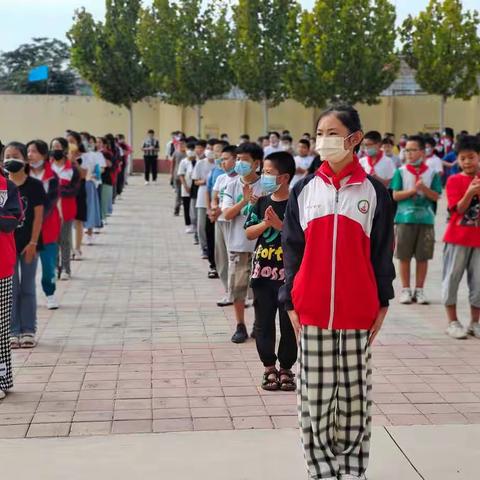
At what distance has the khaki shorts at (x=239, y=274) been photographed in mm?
7738

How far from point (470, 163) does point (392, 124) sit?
104ft

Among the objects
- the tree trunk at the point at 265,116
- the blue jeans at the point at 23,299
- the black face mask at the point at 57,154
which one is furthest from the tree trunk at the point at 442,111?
the blue jeans at the point at 23,299

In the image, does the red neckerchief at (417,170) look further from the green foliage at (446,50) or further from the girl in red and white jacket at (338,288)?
the green foliage at (446,50)

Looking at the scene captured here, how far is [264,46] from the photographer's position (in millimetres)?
36688

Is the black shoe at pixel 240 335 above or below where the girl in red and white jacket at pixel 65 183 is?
below

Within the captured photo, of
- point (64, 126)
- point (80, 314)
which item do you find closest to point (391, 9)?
point (64, 126)

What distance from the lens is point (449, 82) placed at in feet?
114

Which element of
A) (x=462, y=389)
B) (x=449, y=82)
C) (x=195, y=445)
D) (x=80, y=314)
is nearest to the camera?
(x=195, y=445)

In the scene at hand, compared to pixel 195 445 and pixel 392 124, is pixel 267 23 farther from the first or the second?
pixel 195 445

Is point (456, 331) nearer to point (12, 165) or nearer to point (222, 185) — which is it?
point (222, 185)

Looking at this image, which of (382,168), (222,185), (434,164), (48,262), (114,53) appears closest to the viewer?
(48,262)

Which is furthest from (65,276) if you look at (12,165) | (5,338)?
(5,338)

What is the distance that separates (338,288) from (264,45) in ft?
111

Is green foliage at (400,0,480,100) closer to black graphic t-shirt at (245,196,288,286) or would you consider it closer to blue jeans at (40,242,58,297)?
blue jeans at (40,242,58,297)
